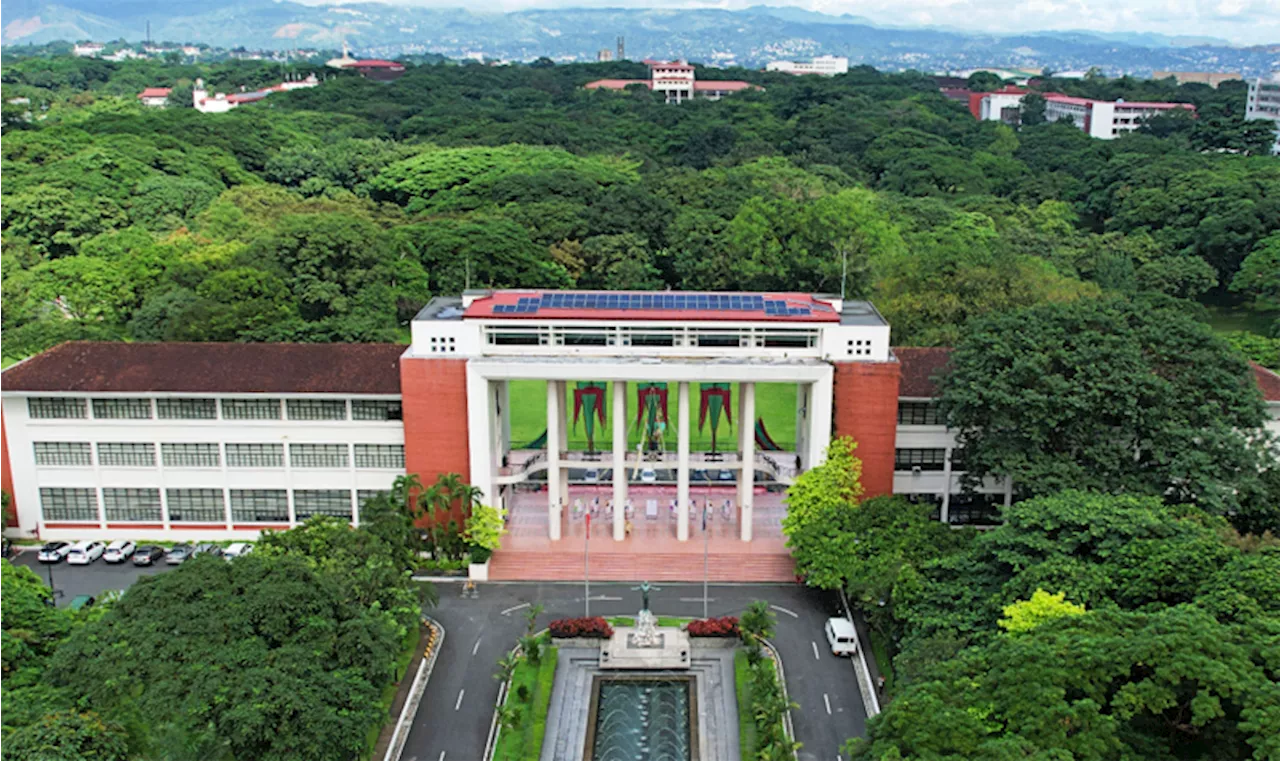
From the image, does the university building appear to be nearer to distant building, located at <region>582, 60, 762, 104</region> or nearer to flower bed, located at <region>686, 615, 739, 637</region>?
flower bed, located at <region>686, 615, 739, 637</region>

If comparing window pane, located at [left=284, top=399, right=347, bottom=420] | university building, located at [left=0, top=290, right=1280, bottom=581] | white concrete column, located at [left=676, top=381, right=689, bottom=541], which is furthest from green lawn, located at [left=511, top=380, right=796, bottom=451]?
window pane, located at [left=284, top=399, right=347, bottom=420]

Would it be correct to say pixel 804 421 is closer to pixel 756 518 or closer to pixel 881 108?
pixel 756 518

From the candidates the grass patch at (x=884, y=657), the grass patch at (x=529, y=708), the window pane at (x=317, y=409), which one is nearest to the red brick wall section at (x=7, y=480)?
the window pane at (x=317, y=409)

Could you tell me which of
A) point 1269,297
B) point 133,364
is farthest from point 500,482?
point 1269,297

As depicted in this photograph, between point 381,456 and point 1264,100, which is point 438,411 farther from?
point 1264,100

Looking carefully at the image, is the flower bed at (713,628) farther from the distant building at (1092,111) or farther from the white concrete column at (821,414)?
the distant building at (1092,111)
